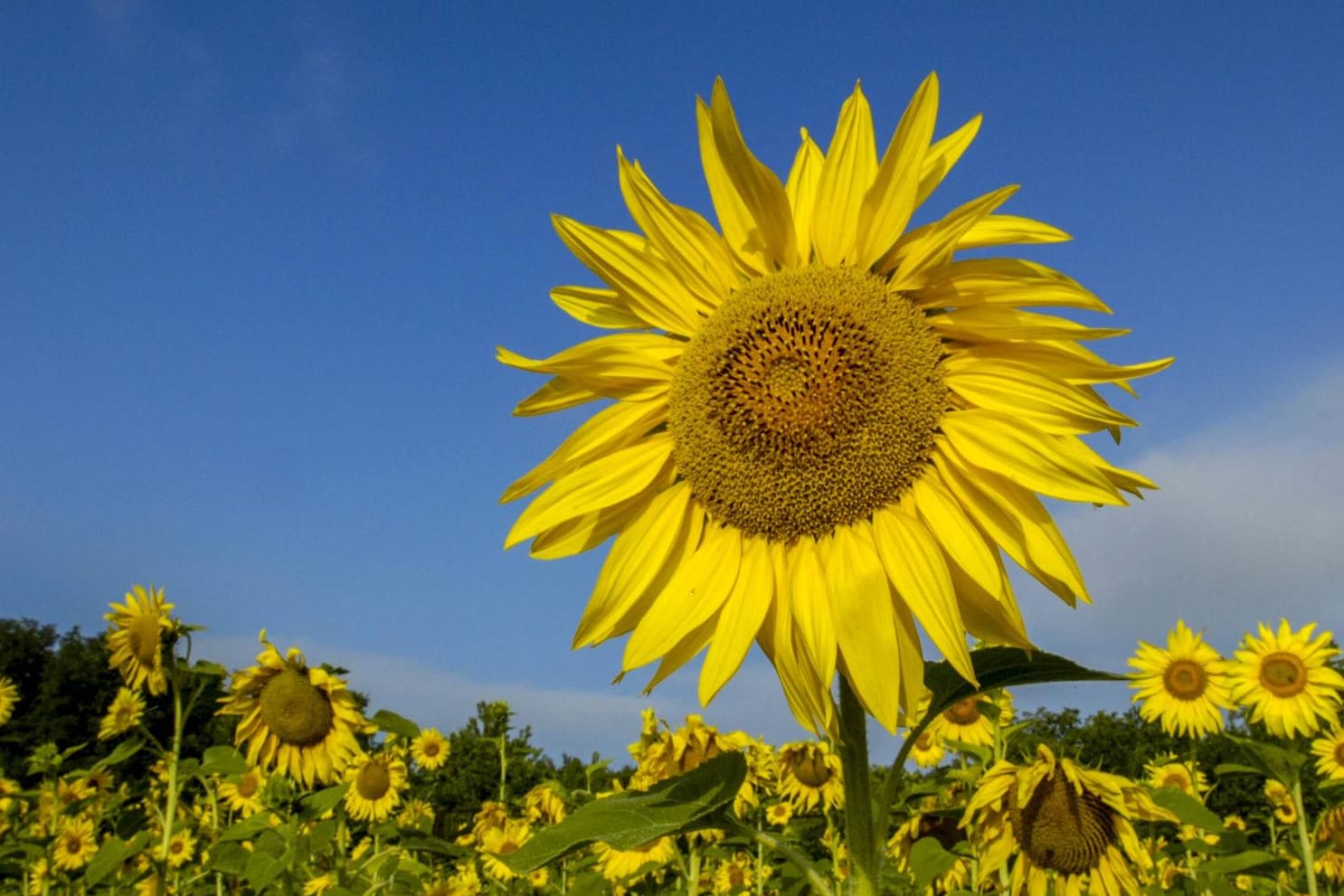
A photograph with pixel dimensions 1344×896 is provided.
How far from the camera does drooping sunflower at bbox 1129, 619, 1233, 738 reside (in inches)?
335

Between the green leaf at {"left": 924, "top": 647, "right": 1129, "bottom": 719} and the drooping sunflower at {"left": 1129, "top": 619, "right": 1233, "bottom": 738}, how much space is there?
272 inches

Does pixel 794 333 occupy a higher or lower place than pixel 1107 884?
higher

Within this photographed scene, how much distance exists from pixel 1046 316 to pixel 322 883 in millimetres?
7144

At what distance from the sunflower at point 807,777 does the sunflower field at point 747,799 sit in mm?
21

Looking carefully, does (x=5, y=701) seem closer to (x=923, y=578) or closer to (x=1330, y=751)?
(x=923, y=578)

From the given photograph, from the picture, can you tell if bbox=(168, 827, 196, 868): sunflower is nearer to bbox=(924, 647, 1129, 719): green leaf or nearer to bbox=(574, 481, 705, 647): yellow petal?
bbox=(574, 481, 705, 647): yellow petal

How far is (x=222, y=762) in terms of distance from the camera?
6.15m

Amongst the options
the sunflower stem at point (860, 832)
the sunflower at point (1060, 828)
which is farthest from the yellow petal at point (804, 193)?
the sunflower at point (1060, 828)

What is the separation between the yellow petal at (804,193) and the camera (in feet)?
8.17

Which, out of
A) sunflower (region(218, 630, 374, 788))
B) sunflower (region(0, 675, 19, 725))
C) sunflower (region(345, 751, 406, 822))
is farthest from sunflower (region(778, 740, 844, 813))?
sunflower (region(0, 675, 19, 725))

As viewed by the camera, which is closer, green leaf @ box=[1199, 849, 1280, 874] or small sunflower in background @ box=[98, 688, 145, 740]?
green leaf @ box=[1199, 849, 1280, 874]

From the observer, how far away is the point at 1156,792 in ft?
16.1

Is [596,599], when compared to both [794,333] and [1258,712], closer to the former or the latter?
[794,333]

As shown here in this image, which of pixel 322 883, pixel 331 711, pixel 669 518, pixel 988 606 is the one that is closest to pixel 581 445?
pixel 669 518
